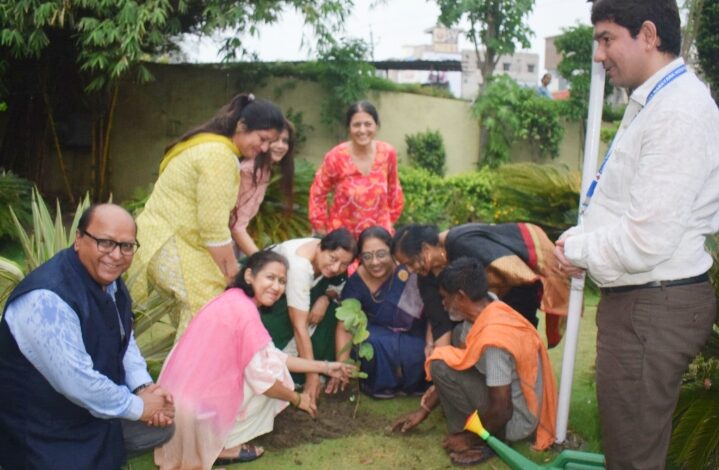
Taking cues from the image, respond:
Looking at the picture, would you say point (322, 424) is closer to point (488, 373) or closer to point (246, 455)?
point (246, 455)

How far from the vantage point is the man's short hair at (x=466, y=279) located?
3586mm

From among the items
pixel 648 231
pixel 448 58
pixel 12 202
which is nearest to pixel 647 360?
pixel 648 231

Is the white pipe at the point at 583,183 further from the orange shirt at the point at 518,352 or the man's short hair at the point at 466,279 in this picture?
the man's short hair at the point at 466,279

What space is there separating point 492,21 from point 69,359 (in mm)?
11681

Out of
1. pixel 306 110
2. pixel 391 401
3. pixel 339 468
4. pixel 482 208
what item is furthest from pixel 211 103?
pixel 339 468

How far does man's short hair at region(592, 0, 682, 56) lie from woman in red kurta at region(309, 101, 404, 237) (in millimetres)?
2748

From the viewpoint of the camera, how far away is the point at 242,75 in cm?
1151

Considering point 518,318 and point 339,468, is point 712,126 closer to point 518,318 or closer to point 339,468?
point 518,318

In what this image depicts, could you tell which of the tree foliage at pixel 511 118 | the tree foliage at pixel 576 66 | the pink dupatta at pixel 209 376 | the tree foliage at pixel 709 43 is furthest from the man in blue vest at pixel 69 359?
the tree foliage at pixel 576 66

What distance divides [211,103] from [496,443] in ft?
30.5

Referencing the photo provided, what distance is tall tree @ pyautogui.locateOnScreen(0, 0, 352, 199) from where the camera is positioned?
8188 millimetres

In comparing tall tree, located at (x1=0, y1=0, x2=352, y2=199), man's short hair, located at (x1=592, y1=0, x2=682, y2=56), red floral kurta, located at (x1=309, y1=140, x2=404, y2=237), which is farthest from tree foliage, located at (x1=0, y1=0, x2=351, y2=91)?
man's short hair, located at (x1=592, y1=0, x2=682, y2=56)

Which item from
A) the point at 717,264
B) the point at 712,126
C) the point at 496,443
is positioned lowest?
the point at 496,443

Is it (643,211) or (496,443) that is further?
Result: (496,443)
